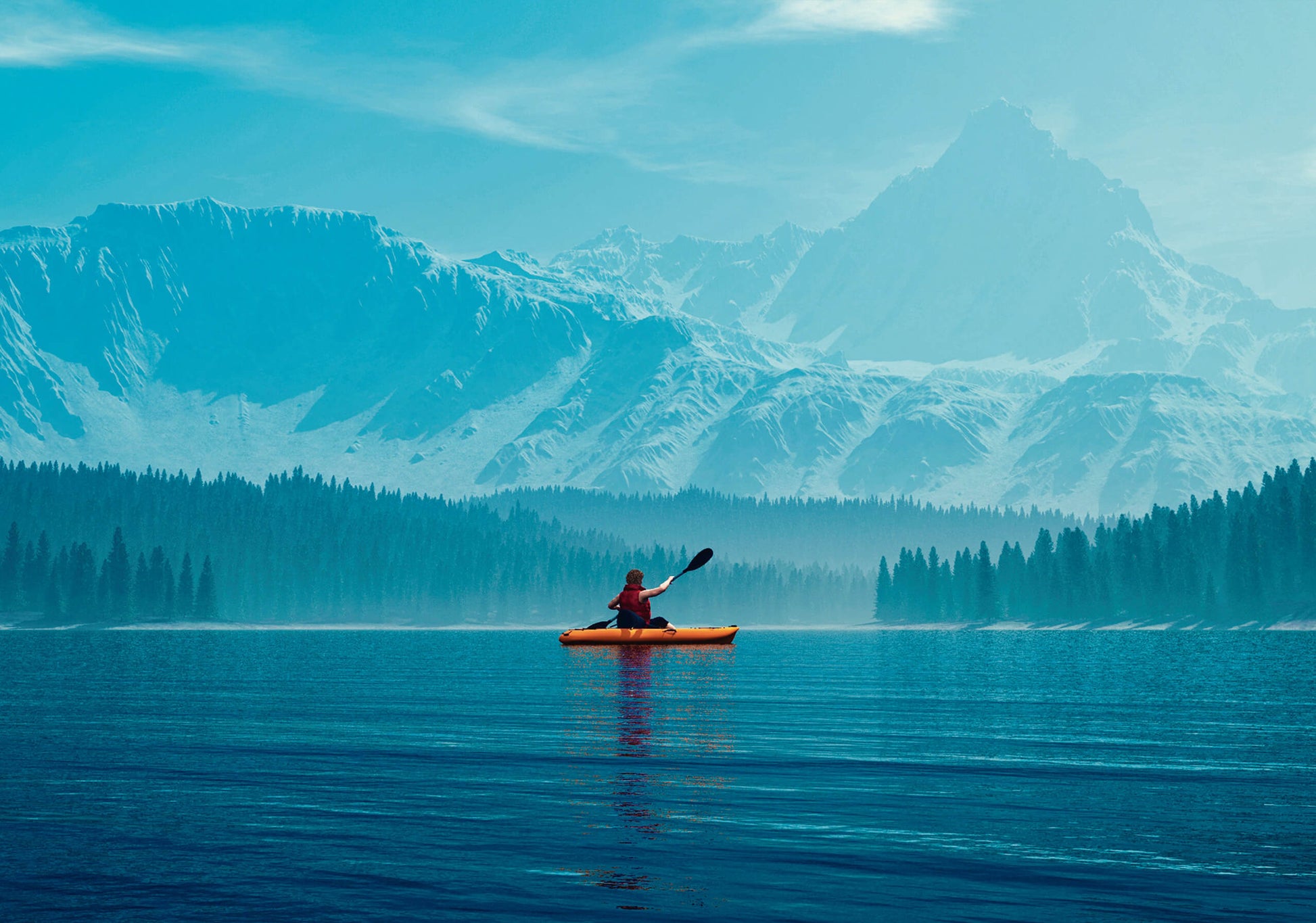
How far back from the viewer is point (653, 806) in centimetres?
3114

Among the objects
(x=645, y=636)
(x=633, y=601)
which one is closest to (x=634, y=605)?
(x=633, y=601)

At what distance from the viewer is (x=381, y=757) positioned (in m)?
40.7

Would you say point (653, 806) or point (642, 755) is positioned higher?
point (642, 755)

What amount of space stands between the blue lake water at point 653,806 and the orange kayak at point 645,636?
1296 inches

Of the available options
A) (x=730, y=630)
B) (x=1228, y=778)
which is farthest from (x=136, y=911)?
(x=730, y=630)

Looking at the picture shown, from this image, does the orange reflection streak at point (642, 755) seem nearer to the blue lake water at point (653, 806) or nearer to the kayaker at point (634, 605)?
the blue lake water at point (653, 806)

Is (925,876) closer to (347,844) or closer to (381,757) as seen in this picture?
(347,844)

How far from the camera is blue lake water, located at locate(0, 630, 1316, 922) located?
22.6 meters

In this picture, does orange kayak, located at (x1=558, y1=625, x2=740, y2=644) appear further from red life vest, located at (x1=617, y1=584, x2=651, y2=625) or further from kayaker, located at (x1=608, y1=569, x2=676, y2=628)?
red life vest, located at (x1=617, y1=584, x2=651, y2=625)

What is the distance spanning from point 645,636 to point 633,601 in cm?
374

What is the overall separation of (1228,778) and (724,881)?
19.1m

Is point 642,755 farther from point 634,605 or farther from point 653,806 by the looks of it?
point 634,605

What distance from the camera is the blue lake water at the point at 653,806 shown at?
22.6m

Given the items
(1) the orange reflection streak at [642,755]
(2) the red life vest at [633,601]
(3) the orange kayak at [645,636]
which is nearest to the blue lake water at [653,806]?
(1) the orange reflection streak at [642,755]
